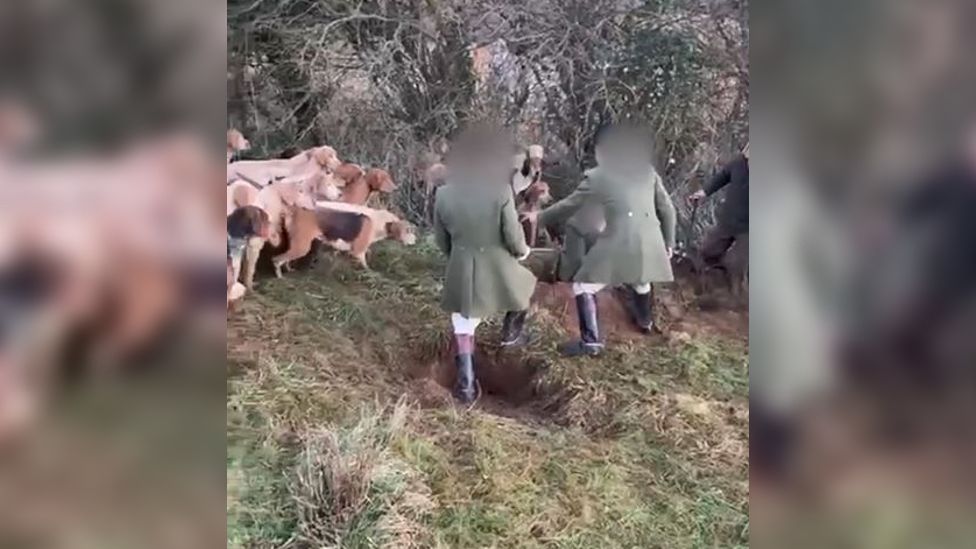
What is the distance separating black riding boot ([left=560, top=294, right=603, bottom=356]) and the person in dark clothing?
227 mm

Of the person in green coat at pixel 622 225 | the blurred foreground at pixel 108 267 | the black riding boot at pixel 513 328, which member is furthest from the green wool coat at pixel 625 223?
the blurred foreground at pixel 108 267

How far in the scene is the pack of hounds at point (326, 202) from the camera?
1.62 meters

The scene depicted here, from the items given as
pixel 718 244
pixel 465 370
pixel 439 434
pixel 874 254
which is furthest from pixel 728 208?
pixel 439 434

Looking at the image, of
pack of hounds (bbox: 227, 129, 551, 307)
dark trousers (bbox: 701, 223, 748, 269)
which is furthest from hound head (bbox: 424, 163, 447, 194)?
dark trousers (bbox: 701, 223, 748, 269)

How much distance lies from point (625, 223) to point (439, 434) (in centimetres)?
52

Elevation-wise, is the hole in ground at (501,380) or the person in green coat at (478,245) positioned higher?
the person in green coat at (478,245)

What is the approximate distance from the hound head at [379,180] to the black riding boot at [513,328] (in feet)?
1.07

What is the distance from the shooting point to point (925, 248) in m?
1.35

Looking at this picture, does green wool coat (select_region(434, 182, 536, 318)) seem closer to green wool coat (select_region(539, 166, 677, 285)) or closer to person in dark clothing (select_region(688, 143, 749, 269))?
green wool coat (select_region(539, 166, 677, 285))

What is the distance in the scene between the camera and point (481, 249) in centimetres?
167

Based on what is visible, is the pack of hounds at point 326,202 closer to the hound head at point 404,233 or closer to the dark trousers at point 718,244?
the hound head at point 404,233

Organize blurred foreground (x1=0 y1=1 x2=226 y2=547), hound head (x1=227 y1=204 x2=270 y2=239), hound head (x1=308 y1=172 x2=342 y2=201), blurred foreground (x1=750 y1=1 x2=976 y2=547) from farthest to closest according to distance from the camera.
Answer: hound head (x1=308 y1=172 x2=342 y2=201) → hound head (x1=227 y1=204 x2=270 y2=239) → blurred foreground (x1=750 y1=1 x2=976 y2=547) → blurred foreground (x1=0 y1=1 x2=226 y2=547)

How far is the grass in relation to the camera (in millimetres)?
1606

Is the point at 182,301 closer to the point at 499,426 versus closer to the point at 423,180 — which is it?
the point at 423,180
